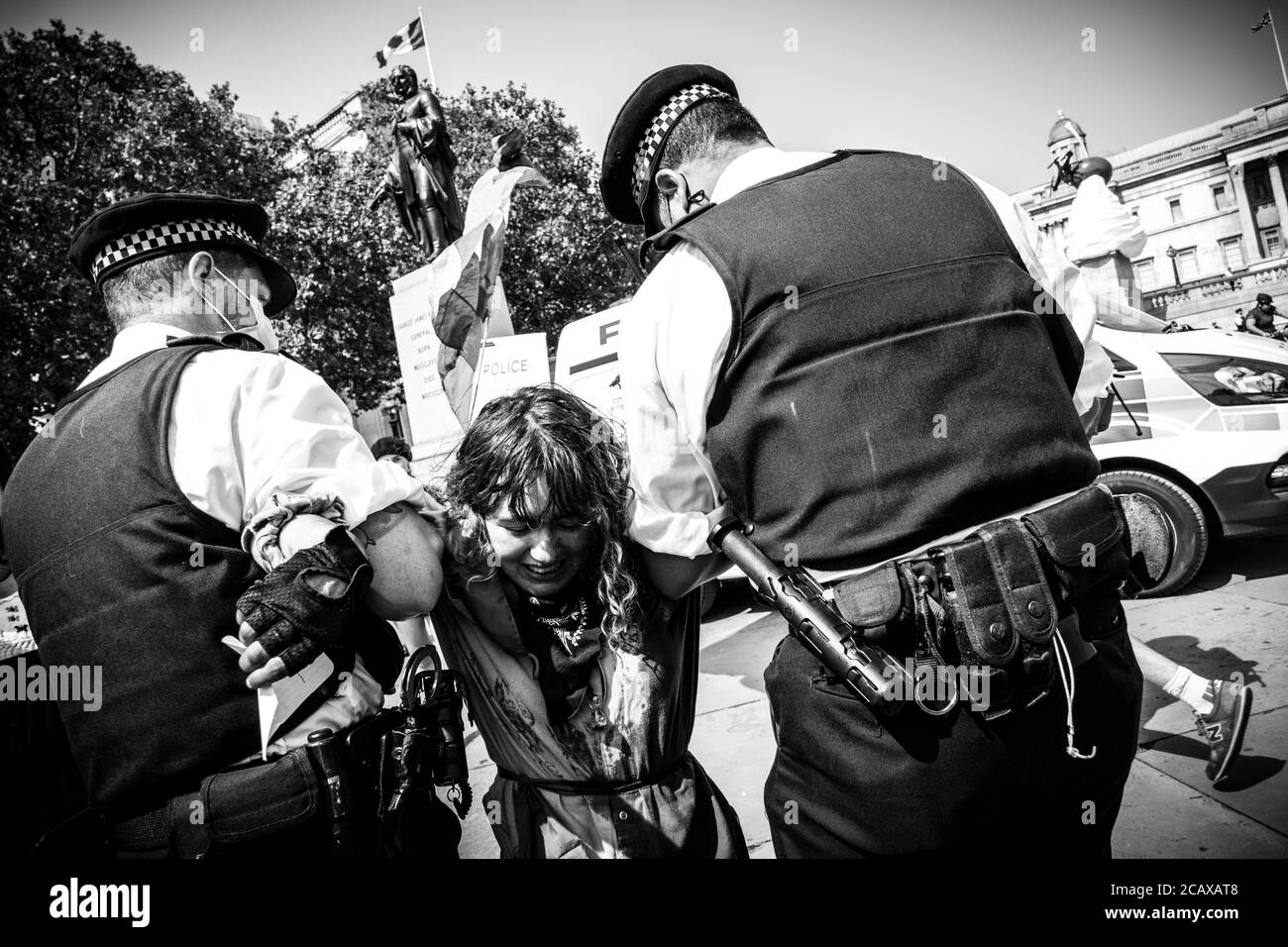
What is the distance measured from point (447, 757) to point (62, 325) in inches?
643

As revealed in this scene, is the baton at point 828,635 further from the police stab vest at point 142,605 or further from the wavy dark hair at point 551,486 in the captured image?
the police stab vest at point 142,605

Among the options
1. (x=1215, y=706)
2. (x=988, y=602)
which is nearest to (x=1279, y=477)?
(x=1215, y=706)

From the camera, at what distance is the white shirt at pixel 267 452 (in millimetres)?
1491

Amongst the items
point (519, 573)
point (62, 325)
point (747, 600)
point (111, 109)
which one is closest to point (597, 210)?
point (111, 109)

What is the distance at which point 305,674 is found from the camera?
5.04ft

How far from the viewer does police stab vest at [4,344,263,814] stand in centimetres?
146

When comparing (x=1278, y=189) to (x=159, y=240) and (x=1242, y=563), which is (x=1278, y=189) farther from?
(x=159, y=240)

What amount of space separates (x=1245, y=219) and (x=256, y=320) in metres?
60.3

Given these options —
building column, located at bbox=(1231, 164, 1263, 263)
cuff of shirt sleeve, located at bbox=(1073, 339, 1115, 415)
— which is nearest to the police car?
cuff of shirt sleeve, located at bbox=(1073, 339, 1115, 415)

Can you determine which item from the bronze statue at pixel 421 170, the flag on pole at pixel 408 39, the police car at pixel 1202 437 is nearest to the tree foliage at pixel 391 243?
the flag on pole at pixel 408 39

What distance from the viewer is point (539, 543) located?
1767 millimetres

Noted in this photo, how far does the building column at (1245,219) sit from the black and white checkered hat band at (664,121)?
57.6 meters
